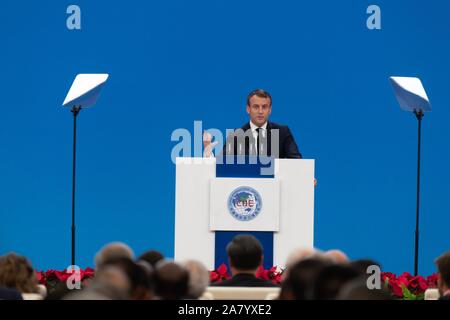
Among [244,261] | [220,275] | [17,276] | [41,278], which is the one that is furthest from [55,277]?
[17,276]

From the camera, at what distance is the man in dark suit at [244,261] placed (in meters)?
5.08

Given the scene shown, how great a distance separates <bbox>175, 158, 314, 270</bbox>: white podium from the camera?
708 cm

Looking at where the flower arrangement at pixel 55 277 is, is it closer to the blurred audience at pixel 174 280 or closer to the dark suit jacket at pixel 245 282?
the dark suit jacket at pixel 245 282

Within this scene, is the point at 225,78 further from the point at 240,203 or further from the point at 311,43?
the point at 240,203

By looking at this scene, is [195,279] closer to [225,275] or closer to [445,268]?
[445,268]

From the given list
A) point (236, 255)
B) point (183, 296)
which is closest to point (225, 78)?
point (236, 255)

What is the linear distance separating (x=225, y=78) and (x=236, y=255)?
5.79 m

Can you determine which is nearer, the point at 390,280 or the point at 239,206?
the point at 390,280

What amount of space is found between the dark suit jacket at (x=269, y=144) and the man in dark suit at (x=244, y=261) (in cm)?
232

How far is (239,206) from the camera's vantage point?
708cm

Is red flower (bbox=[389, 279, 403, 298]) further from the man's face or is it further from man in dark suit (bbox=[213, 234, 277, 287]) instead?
the man's face

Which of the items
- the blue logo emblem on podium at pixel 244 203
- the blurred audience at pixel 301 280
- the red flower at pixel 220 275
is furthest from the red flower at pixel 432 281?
the blurred audience at pixel 301 280

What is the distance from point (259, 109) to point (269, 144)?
33 cm

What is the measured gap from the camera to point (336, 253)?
15.1 feet
